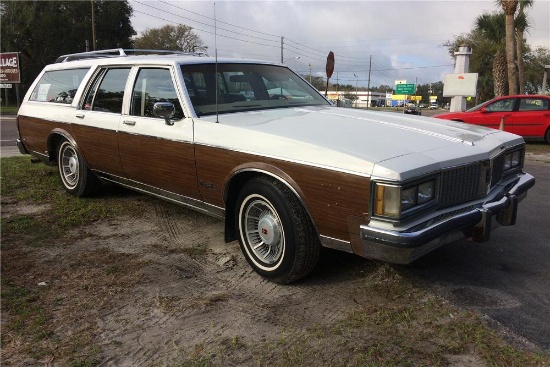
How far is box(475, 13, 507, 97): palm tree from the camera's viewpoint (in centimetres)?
2367

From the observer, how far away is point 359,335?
104 inches

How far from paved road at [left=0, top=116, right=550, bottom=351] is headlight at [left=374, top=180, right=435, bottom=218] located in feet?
2.77

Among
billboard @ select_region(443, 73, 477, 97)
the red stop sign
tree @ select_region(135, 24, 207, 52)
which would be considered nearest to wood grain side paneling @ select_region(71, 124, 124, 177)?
the red stop sign

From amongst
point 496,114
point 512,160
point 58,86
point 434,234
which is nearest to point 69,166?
point 58,86

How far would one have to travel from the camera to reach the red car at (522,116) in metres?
13.0

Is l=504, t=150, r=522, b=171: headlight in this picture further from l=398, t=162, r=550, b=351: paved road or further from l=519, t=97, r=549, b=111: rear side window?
l=519, t=97, r=549, b=111: rear side window

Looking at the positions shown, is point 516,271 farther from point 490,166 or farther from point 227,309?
point 227,309

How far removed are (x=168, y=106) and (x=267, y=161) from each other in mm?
1043

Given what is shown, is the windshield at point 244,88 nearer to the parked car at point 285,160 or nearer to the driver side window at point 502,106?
the parked car at point 285,160

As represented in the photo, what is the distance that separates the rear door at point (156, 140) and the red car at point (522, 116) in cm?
1056

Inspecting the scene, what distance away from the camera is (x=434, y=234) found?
2732mm

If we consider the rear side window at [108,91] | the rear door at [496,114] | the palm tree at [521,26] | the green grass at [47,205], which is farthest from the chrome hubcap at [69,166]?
the palm tree at [521,26]

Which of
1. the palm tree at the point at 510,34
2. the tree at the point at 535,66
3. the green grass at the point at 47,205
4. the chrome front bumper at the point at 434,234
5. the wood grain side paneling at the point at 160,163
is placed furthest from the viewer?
the tree at the point at 535,66

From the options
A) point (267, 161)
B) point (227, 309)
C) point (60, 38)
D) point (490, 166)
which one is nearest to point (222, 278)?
point (227, 309)
